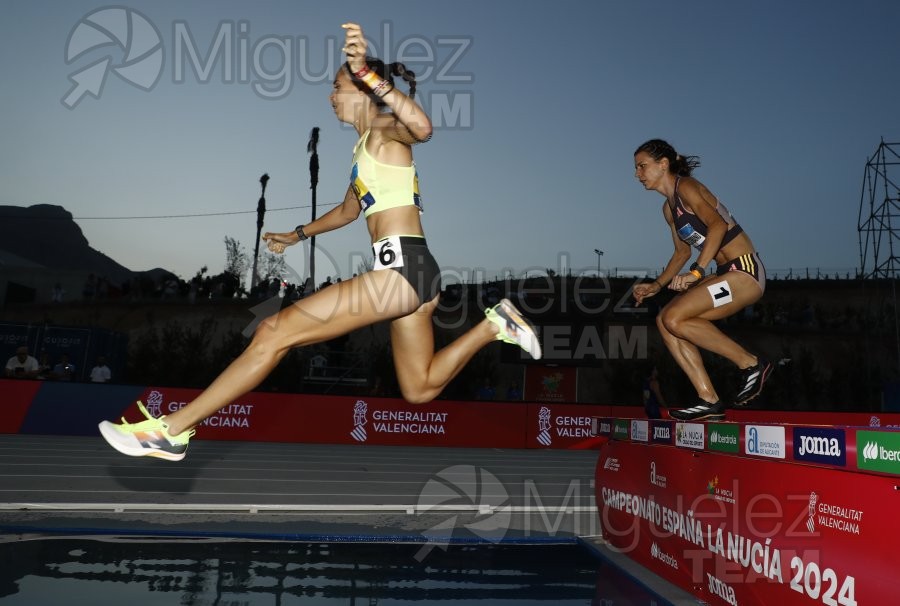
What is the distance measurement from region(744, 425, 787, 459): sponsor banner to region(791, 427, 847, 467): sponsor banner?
0.09 m

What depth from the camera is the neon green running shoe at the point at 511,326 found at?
397 cm

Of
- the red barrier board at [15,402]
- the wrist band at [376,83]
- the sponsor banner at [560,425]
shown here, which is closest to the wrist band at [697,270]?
the wrist band at [376,83]

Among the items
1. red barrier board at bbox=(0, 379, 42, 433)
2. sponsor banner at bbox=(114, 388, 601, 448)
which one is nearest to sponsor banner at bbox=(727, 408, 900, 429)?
sponsor banner at bbox=(114, 388, 601, 448)

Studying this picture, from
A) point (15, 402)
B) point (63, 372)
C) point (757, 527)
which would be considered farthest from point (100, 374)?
point (757, 527)

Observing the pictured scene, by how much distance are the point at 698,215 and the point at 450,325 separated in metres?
33.5

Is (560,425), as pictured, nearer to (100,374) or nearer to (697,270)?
(100,374)

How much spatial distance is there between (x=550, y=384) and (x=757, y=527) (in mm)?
24486

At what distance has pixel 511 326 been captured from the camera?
13.1ft

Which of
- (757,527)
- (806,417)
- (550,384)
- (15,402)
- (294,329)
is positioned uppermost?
(294,329)

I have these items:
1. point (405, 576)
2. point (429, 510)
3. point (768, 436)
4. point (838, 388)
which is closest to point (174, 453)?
point (405, 576)

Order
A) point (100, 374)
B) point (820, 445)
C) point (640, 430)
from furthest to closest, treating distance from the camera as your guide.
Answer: point (100, 374)
point (640, 430)
point (820, 445)

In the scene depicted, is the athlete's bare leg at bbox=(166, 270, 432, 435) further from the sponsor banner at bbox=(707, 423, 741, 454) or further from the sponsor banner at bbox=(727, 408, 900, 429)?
the sponsor banner at bbox=(727, 408, 900, 429)

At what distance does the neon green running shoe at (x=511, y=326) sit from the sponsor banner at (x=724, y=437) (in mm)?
1094

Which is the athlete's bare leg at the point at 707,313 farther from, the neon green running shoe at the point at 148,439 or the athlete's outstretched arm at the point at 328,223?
the neon green running shoe at the point at 148,439
